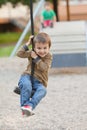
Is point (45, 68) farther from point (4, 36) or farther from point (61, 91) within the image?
point (4, 36)

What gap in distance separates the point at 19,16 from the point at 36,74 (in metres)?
27.6

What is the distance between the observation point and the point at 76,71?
14312 mm

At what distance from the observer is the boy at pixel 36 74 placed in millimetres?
5645

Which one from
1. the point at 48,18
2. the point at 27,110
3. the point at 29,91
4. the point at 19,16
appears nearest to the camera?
the point at 27,110

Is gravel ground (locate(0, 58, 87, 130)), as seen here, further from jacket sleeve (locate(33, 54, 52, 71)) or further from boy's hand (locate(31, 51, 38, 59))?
boy's hand (locate(31, 51, 38, 59))

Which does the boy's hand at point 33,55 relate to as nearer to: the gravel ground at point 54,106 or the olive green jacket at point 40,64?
the olive green jacket at point 40,64

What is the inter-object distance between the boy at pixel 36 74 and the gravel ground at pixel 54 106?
2041mm

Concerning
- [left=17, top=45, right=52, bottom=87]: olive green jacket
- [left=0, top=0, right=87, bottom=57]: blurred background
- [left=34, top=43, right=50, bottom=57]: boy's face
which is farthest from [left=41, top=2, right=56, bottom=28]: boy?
[left=34, top=43, right=50, bottom=57]: boy's face

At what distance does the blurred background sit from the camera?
75.8 feet

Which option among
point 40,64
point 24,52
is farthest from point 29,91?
point 24,52

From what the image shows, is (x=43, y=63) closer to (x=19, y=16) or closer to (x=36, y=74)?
(x=36, y=74)

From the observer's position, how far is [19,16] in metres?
33.2

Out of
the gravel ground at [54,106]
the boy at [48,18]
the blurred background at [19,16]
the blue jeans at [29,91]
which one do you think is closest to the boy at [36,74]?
the blue jeans at [29,91]

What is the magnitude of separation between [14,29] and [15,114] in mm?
22472
